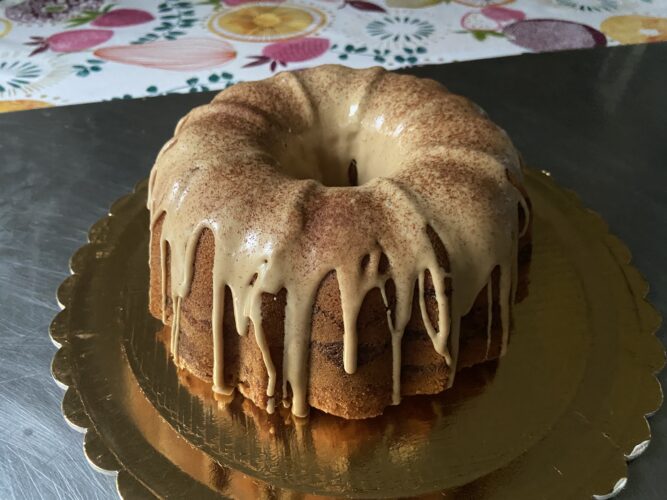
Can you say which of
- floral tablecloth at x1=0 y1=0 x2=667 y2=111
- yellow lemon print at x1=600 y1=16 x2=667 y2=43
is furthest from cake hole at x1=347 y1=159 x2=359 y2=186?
yellow lemon print at x1=600 y1=16 x2=667 y2=43

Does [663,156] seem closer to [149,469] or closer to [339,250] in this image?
[339,250]

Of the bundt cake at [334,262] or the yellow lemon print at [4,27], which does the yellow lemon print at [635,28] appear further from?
the yellow lemon print at [4,27]

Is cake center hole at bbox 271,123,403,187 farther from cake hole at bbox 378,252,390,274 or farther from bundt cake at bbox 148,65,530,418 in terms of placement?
cake hole at bbox 378,252,390,274

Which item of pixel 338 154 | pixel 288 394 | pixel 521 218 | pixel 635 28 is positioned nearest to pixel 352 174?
pixel 338 154

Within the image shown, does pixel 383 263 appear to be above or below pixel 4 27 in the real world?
above

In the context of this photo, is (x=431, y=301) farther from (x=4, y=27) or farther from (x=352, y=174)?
(x=4, y=27)

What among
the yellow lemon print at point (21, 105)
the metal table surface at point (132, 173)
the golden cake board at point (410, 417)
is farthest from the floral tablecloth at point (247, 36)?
the golden cake board at point (410, 417)
